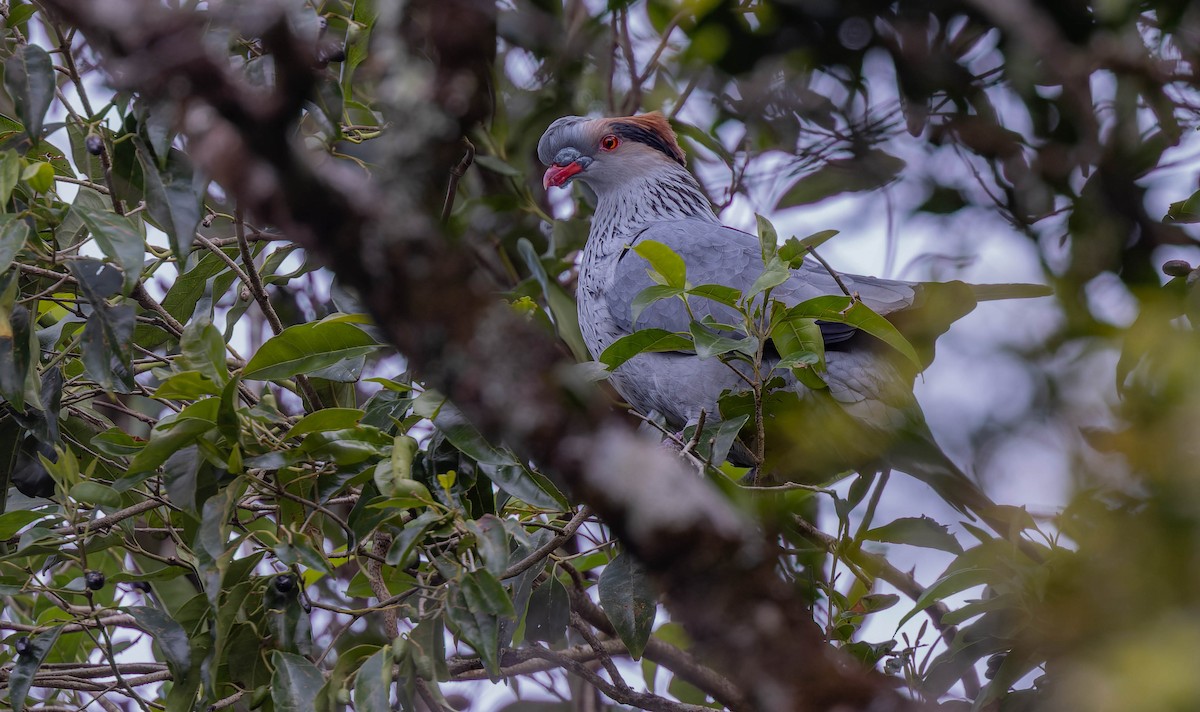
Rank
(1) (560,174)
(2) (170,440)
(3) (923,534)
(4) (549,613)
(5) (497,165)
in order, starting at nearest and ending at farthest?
(3) (923,534) < (2) (170,440) < (4) (549,613) < (5) (497,165) < (1) (560,174)

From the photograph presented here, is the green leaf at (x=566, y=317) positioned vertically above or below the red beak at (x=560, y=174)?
below

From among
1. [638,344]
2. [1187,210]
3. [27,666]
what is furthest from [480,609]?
[1187,210]

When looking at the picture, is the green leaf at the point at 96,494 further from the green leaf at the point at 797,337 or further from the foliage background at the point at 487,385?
the green leaf at the point at 797,337

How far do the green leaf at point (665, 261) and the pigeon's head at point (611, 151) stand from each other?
1985 mm

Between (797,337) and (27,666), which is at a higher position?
(797,337)

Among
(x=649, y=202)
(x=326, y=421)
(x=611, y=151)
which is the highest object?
(x=611, y=151)

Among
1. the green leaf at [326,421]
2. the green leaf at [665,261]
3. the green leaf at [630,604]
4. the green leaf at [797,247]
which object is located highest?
the green leaf at [797,247]

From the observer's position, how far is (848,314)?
1.99 m

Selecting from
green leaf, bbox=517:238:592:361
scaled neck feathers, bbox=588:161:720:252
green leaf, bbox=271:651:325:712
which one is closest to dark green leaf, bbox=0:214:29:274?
green leaf, bbox=271:651:325:712

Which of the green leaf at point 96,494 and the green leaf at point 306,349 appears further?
the green leaf at point 306,349

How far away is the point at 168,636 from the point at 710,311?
1.75 m

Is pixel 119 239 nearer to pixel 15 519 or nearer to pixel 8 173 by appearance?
pixel 8 173

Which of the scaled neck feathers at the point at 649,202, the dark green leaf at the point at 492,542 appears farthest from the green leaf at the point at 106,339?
the scaled neck feathers at the point at 649,202

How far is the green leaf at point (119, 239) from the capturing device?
1764mm
